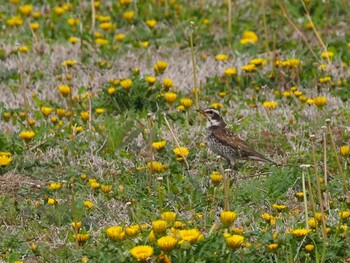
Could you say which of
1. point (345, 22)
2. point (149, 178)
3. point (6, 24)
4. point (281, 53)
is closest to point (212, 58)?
point (281, 53)

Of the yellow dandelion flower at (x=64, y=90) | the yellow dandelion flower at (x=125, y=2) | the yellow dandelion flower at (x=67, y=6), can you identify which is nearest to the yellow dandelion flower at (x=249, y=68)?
the yellow dandelion flower at (x=64, y=90)

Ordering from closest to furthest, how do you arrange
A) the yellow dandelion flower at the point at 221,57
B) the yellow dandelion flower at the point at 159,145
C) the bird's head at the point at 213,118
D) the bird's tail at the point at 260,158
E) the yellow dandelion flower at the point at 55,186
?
the yellow dandelion flower at the point at 55,186, the yellow dandelion flower at the point at 159,145, the bird's tail at the point at 260,158, the bird's head at the point at 213,118, the yellow dandelion flower at the point at 221,57

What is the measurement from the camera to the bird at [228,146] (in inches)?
268

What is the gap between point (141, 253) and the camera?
14.8 feet

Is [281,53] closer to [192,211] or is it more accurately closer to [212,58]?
[212,58]

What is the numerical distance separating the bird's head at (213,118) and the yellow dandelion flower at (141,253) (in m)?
2.70

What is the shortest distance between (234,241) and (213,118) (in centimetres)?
268

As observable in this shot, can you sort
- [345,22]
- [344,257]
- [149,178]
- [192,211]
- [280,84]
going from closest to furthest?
[344,257] → [192,211] → [149,178] → [280,84] → [345,22]

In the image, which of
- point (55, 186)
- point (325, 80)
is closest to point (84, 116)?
point (55, 186)

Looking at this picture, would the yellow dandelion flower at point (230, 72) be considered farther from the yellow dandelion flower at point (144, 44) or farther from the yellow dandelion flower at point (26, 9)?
the yellow dandelion flower at point (26, 9)

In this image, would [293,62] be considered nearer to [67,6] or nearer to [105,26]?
[105,26]

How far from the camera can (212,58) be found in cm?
938

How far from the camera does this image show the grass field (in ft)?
17.2

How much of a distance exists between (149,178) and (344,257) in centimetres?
177
